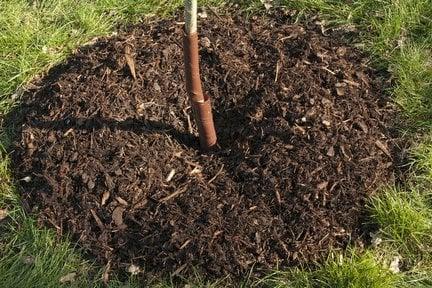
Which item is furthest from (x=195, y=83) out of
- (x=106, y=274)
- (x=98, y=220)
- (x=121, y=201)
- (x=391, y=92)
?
(x=391, y=92)

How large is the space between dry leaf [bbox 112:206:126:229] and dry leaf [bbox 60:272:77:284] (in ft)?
1.09

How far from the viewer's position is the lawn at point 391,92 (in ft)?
9.56

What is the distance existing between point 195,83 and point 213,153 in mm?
545

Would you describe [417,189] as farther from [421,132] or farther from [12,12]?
[12,12]

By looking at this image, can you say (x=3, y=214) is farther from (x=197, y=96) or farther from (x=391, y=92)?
(x=391, y=92)

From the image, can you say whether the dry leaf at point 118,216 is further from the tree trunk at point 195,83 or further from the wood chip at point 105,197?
the tree trunk at point 195,83

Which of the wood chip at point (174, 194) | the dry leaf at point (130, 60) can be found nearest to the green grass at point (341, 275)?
the wood chip at point (174, 194)

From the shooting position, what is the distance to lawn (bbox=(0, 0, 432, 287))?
2914 mm

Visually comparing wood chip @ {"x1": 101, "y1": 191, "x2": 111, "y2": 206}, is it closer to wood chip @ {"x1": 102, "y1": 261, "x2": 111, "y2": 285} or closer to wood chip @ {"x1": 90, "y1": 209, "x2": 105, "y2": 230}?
wood chip @ {"x1": 90, "y1": 209, "x2": 105, "y2": 230}

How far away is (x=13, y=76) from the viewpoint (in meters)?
3.89

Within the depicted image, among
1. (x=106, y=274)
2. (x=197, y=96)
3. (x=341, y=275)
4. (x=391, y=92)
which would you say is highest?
(x=197, y=96)

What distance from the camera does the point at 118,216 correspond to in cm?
308

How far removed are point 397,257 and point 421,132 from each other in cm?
81

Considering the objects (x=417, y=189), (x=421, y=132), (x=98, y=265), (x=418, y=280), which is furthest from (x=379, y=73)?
(x=98, y=265)
